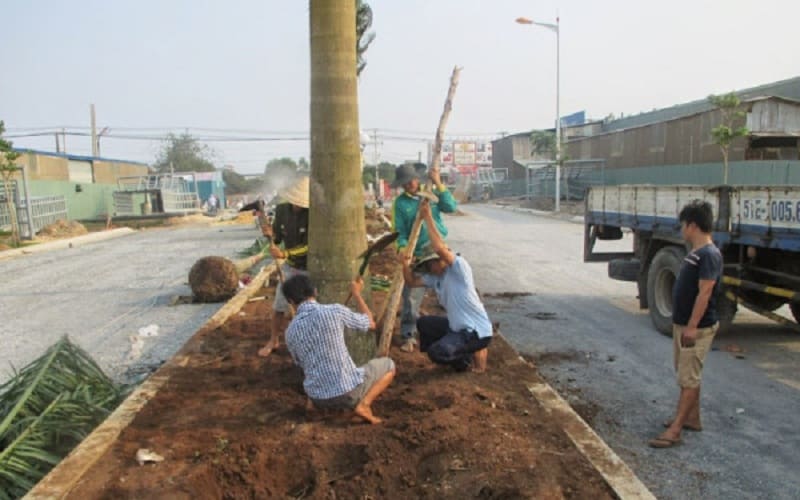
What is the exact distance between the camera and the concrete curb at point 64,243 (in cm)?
1953

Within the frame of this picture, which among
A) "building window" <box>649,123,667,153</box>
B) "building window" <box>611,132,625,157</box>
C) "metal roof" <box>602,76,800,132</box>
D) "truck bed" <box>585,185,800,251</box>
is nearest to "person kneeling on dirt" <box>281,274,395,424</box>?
"truck bed" <box>585,185,800,251</box>

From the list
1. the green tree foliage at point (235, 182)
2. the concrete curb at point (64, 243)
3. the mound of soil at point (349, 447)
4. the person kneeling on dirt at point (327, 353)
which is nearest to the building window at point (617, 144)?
the concrete curb at point (64, 243)

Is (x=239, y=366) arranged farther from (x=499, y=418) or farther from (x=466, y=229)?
(x=466, y=229)

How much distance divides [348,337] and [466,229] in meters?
20.1

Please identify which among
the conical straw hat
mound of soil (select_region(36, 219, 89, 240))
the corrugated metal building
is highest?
the corrugated metal building

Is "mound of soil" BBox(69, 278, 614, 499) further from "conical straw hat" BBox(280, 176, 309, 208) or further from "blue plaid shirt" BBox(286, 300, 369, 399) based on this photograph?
"conical straw hat" BBox(280, 176, 309, 208)

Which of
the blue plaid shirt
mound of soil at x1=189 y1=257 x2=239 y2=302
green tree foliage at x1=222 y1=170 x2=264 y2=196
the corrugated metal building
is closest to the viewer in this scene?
the blue plaid shirt

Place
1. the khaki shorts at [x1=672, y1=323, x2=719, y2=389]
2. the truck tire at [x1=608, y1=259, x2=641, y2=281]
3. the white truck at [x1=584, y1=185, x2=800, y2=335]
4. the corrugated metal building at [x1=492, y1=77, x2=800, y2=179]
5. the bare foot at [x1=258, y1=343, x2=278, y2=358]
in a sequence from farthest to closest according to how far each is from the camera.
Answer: the corrugated metal building at [x1=492, y1=77, x2=800, y2=179], the truck tire at [x1=608, y1=259, x2=641, y2=281], the white truck at [x1=584, y1=185, x2=800, y2=335], the bare foot at [x1=258, y1=343, x2=278, y2=358], the khaki shorts at [x1=672, y1=323, x2=719, y2=389]

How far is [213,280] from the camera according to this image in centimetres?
975

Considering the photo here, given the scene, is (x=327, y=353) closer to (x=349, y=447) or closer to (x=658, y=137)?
(x=349, y=447)

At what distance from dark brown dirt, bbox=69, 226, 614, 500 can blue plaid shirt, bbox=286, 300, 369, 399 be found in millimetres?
245

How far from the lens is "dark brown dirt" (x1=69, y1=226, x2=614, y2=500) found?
3414 millimetres

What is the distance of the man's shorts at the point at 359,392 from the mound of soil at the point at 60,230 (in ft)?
78.5

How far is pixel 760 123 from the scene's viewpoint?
24562mm
